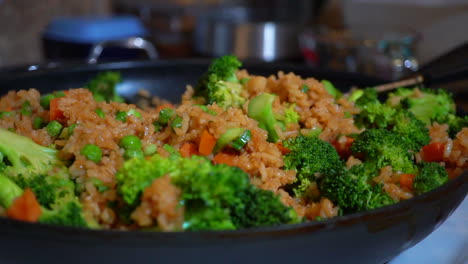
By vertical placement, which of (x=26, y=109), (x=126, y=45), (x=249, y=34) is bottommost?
(x=26, y=109)

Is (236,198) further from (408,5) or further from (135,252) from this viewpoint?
(408,5)

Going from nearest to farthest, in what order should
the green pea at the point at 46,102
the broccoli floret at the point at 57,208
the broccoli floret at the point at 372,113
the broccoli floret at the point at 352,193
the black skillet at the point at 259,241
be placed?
the black skillet at the point at 259,241 → the broccoli floret at the point at 57,208 → the broccoli floret at the point at 352,193 → the green pea at the point at 46,102 → the broccoli floret at the point at 372,113

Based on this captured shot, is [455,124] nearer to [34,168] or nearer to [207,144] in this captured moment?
[207,144]

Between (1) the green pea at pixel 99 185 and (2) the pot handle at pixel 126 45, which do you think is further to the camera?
(2) the pot handle at pixel 126 45

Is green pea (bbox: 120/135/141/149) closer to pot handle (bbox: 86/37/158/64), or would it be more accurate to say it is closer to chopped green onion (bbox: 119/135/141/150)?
chopped green onion (bbox: 119/135/141/150)

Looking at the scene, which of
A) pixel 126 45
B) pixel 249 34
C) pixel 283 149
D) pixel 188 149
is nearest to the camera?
pixel 188 149

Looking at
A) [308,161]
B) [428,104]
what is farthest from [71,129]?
[428,104]

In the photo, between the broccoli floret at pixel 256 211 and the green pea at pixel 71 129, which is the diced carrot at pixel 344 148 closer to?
the broccoli floret at pixel 256 211

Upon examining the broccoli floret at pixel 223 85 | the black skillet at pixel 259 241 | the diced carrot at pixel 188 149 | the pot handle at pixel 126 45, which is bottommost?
the black skillet at pixel 259 241

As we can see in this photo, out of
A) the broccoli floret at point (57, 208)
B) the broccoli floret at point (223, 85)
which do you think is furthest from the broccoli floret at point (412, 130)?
the broccoli floret at point (57, 208)
